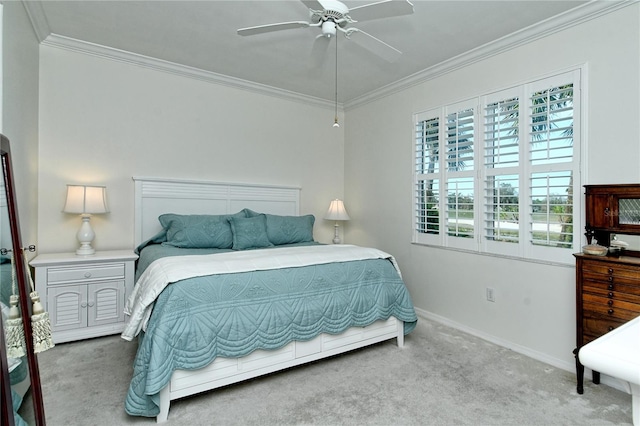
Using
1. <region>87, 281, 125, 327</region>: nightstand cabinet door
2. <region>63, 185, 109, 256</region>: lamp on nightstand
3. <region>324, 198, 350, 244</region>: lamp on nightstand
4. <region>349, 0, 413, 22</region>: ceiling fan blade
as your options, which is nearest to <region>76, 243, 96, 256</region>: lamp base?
<region>63, 185, 109, 256</region>: lamp on nightstand

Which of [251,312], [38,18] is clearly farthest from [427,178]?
[38,18]

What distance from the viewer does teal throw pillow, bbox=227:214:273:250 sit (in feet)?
11.2

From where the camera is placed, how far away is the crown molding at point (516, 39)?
2.43 meters

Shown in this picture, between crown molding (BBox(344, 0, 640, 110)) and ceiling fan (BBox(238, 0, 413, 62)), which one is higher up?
crown molding (BBox(344, 0, 640, 110))

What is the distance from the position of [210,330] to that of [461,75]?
3.22m

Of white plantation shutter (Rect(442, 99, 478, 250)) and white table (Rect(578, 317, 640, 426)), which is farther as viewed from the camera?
white plantation shutter (Rect(442, 99, 478, 250))

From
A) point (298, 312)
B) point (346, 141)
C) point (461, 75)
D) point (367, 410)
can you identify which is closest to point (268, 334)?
point (298, 312)

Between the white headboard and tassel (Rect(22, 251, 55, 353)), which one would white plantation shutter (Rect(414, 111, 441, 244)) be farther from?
tassel (Rect(22, 251, 55, 353))

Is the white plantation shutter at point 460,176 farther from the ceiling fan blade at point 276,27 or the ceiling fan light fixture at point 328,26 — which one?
the ceiling fan blade at point 276,27

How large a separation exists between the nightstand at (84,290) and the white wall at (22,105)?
0.32 m

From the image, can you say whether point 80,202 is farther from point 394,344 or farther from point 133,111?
point 394,344

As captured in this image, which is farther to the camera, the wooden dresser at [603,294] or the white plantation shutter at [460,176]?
the white plantation shutter at [460,176]

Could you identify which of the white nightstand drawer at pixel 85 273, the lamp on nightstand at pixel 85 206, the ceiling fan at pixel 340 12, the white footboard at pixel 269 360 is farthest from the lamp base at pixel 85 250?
the ceiling fan at pixel 340 12

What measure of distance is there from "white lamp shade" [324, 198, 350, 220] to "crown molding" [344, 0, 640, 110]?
153 cm
